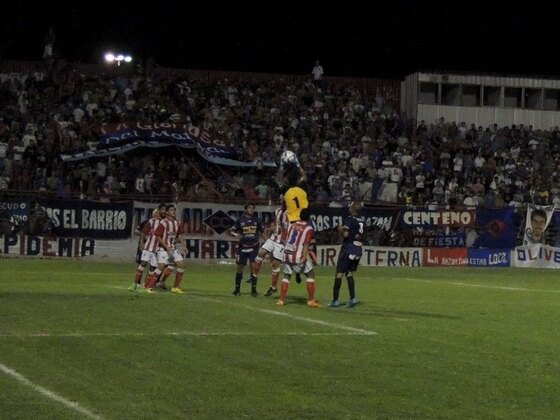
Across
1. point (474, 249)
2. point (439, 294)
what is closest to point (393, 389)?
point (439, 294)

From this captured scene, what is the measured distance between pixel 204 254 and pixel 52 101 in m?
10.3

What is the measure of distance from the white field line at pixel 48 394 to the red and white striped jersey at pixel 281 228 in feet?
29.3

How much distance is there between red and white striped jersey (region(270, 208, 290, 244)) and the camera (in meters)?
20.1

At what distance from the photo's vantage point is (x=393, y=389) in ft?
35.6

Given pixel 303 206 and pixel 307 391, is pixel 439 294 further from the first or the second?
pixel 307 391

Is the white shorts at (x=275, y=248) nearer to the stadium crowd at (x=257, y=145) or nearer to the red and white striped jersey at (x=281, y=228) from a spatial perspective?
the red and white striped jersey at (x=281, y=228)

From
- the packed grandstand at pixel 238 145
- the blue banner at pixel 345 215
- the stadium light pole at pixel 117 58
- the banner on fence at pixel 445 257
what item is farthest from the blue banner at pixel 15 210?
the stadium light pole at pixel 117 58

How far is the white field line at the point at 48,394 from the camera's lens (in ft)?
30.5

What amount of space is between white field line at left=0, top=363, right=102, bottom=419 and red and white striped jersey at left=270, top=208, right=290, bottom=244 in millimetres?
8932

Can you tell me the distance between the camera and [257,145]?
42.3m

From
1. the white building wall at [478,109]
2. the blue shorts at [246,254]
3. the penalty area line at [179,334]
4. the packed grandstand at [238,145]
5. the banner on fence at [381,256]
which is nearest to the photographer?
the penalty area line at [179,334]

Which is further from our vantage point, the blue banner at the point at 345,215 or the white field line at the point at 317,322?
the blue banner at the point at 345,215

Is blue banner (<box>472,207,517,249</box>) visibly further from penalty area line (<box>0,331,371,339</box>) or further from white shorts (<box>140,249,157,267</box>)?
penalty area line (<box>0,331,371,339</box>)

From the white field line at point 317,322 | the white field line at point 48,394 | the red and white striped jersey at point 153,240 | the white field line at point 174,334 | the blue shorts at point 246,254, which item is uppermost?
the red and white striped jersey at point 153,240
